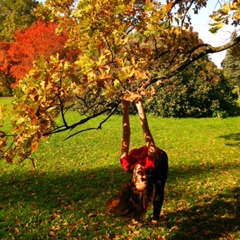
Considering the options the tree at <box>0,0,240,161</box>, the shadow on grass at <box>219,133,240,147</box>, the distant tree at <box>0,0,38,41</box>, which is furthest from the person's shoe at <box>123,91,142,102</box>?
the distant tree at <box>0,0,38,41</box>

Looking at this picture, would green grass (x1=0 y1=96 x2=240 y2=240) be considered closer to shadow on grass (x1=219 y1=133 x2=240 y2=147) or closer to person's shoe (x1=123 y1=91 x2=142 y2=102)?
shadow on grass (x1=219 y1=133 x2=240 y2=147)

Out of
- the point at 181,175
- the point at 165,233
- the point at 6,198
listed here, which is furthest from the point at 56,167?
the point at 165,233

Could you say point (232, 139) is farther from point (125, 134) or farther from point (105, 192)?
point (125, 134)

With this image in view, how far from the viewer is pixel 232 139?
13.0 m

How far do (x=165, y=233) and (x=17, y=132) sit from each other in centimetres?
346

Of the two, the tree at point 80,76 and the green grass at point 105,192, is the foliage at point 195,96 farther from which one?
the tree at point 80,76

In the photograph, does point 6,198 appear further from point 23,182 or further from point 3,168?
point 3,168

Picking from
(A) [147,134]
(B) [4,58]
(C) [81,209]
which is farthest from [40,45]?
(A) [147,134]

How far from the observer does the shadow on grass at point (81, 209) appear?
201 inches

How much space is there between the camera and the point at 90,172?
8.77m

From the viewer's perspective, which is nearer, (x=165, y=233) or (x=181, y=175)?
(x=165, y=233)

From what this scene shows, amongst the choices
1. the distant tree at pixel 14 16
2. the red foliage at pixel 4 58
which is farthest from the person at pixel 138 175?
the distant tree at pixel 14 16

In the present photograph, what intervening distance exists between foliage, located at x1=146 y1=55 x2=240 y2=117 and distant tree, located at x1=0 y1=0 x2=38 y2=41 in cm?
3029

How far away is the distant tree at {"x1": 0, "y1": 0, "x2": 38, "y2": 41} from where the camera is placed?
4306 cm
